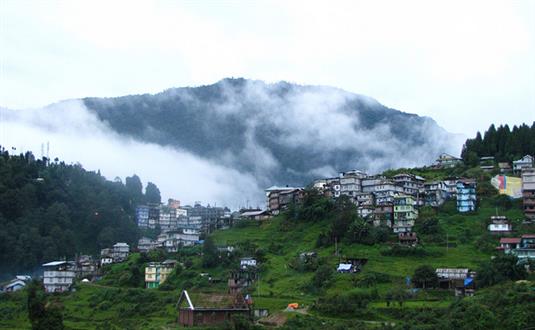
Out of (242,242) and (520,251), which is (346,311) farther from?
(242,242)

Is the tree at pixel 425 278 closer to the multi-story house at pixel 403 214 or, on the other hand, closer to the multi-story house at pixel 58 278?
the multi-story house at pixel 403 214

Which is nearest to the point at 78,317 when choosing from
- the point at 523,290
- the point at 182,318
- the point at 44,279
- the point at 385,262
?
the point at 182,318

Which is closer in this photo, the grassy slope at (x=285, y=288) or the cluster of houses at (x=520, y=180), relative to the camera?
the grassy slope at (x=285, y=288)

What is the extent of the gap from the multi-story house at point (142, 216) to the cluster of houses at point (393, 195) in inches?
812

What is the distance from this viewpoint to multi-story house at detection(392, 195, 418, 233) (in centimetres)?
7550

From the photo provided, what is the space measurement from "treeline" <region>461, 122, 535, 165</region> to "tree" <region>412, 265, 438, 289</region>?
3770cm

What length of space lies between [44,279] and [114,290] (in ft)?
46.0

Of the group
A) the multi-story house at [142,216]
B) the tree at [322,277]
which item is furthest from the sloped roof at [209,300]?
the multi-story house at [142,216]

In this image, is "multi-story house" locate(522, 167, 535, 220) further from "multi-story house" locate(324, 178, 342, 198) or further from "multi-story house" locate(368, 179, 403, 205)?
"multi-story house" locate(324, 178, 342, 198)

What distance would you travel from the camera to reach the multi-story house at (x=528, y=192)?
7462cm

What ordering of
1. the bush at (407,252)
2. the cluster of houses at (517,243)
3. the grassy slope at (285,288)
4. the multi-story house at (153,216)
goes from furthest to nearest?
the multi-story house at (153,216) → the bush at (407,252) → the cluster of houses at (517,243) → the grassy slope at (285,288)

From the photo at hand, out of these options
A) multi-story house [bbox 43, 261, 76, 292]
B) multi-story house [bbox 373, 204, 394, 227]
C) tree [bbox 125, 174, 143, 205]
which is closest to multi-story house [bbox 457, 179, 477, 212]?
multi-story house [bbox 373, 204, 394, 227]

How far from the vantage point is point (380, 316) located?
5216 centimetres

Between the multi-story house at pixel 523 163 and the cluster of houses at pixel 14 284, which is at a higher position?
the multi-story house at pixel 523 163
